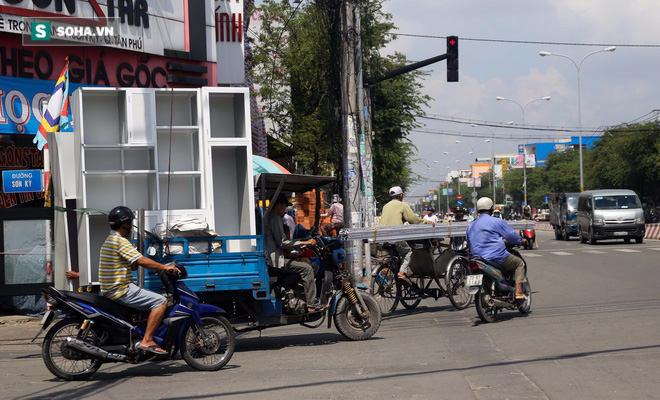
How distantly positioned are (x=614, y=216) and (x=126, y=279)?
2614 centimetres

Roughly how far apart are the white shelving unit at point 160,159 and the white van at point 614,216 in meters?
23.1

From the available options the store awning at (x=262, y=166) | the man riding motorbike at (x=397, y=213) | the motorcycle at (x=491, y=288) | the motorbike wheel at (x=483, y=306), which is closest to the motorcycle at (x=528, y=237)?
the store awning at (x=262, y=166)

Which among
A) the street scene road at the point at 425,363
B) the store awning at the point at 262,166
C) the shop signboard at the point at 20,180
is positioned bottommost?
the street scene road at the point at 425,363

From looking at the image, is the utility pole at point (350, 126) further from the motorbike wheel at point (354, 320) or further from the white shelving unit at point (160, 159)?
the motorbike wheel at point (354, 320)

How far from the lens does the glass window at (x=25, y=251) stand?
1273cm

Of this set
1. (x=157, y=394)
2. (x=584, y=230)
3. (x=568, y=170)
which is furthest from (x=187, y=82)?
(x=568, y=170)

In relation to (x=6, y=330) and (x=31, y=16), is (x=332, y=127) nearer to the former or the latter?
(x=31, y=16)

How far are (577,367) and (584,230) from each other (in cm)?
2675

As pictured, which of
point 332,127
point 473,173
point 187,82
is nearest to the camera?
point 187,82

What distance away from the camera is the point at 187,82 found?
16.6 metres

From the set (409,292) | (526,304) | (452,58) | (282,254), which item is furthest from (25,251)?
(452,58)

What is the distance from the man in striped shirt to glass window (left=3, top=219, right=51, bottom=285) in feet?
17.9

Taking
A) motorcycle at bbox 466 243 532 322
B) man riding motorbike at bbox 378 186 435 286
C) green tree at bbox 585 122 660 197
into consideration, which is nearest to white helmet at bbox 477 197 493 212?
motorcycle at bbox 466 243 532 322

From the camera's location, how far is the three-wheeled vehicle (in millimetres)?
8922
